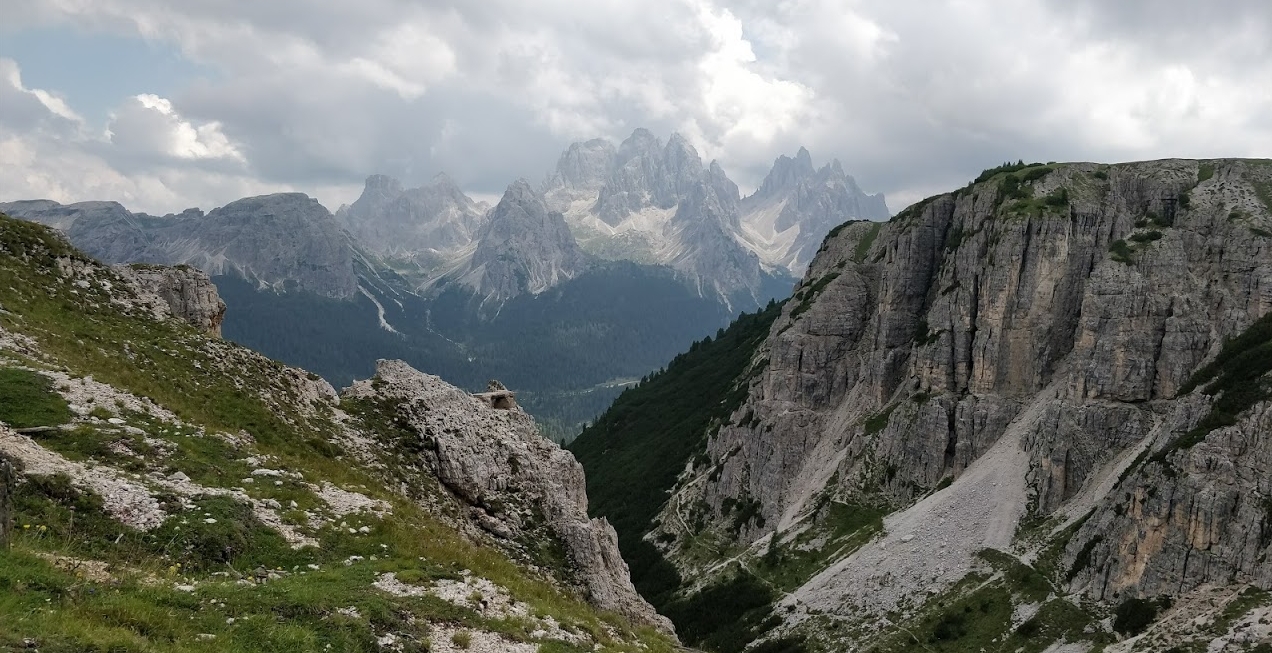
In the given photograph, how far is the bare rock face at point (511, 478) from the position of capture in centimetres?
3947

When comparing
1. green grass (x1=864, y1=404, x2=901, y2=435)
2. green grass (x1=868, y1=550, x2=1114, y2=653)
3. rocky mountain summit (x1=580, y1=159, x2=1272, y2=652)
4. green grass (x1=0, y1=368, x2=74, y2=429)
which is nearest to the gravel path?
green grass (x1=0, y1=368, x2=74, y2=429)

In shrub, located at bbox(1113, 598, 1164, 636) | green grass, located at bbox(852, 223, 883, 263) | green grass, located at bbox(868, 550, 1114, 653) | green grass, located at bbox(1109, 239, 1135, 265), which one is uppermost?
green grass, located at bbox(852, 223, 883, 263)

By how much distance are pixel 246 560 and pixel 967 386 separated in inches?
5387

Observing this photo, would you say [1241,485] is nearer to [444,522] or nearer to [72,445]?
[444,522]

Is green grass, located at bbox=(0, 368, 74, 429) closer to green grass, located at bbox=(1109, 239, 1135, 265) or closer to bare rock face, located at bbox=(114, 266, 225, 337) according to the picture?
bare rock face, located at bbox=(114, 266, 225, 337)

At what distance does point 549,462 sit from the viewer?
152 ft

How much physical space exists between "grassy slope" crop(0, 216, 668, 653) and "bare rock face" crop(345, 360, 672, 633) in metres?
3.99

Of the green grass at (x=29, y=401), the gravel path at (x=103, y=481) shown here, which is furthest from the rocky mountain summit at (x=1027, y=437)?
the green grass at (x=29, y=401)

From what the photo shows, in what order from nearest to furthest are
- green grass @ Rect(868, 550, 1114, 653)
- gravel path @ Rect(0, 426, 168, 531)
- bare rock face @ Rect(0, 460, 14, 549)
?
bare rock face @ Rect(0, 460, 14, 549)
gravel path @ Rect(0, 426, 168, 531)
green grass @ Rect(868, 550, 1114, 653)

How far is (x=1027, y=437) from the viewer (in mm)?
122250

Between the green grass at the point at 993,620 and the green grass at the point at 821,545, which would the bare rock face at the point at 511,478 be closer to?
the green grass at the point at 993,620

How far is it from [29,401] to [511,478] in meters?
22.5

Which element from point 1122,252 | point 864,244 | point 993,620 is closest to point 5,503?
point 993,620

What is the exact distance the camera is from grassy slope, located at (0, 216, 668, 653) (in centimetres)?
1784
